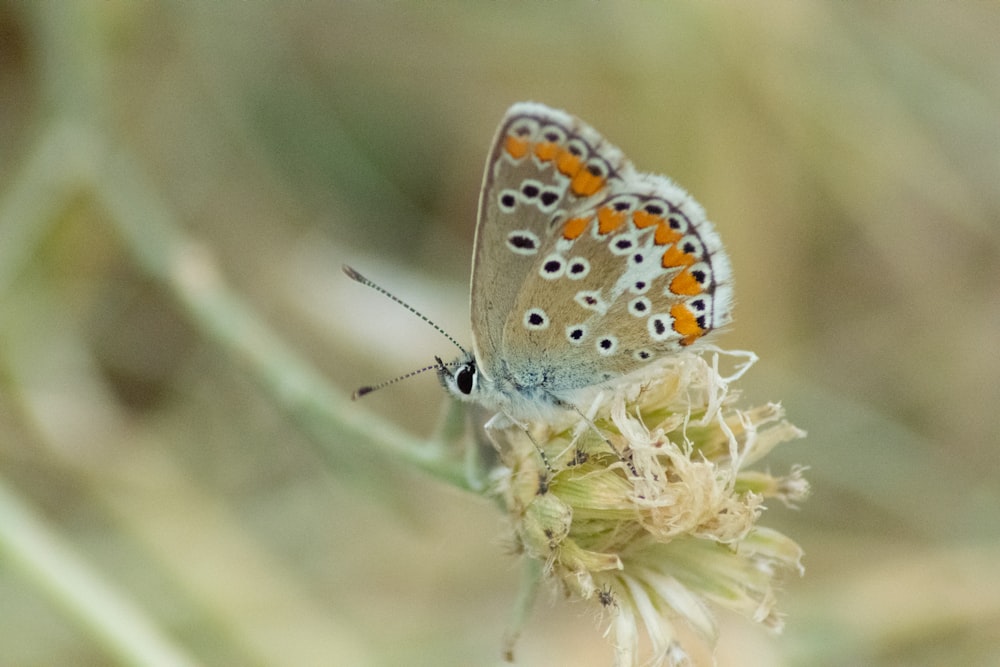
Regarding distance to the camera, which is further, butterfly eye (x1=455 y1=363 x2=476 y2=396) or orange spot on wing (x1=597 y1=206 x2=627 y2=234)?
butterfly eye (x1=455 y1=363 x2=476 y2=396)

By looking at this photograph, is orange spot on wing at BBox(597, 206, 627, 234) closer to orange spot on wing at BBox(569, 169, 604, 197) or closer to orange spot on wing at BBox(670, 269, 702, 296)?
orange spot on wing at BBox(569, 169, 604, 197)

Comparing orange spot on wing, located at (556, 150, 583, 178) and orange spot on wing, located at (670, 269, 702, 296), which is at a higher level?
orange spot on wing, located at (556, 150, 583, 178)

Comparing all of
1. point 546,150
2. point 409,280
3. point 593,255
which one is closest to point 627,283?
point 593,255

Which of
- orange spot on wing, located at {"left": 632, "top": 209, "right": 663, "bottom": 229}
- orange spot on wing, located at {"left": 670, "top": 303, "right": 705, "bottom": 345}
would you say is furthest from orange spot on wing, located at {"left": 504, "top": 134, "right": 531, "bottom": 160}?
orange spot on wing, located at {"left": 670, "top": 303, "right": 705, "bottom": 345}

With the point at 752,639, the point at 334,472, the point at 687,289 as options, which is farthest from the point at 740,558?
the point at 334,472

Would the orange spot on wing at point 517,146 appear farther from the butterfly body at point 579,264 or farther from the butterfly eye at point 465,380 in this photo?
the butterfly eye at point 465,380

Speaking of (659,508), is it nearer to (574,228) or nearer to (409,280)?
(574,228)
